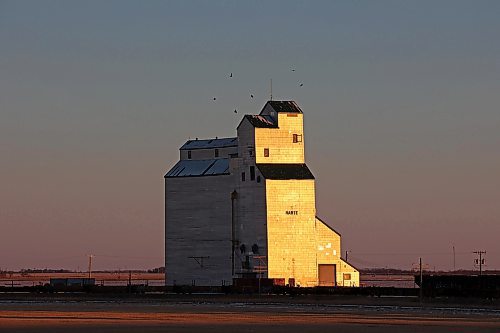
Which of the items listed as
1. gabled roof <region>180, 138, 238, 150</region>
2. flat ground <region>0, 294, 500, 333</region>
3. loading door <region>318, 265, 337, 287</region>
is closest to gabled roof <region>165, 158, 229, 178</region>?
gabled roof <region>180, 138, 238, 150</region>

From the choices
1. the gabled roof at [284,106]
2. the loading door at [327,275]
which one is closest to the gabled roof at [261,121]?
the gabled roof at [284,106]

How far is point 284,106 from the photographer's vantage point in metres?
120

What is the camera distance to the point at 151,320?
234 feet

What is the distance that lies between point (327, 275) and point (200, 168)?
1534 centimetres

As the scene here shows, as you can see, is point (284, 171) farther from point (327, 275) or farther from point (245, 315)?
point (245, 315)

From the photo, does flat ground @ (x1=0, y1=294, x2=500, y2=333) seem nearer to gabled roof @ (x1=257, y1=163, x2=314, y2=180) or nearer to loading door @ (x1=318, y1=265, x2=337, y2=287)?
→ gabled roof @ (x1=257, y1=163, x2=314, y2=180)

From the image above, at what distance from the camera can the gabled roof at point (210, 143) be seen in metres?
123

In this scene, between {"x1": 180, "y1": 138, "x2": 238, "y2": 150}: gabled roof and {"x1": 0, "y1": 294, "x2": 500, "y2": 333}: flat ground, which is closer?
{"x1": 0, "y1": 294, "x2": 500, "y2": 333}: flat ground

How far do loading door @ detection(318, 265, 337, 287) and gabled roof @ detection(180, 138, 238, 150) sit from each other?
45.9 feet

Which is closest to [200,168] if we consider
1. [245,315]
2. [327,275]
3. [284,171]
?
[284,171]

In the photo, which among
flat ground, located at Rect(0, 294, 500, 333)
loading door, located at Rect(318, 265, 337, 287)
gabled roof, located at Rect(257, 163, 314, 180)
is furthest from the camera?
loading door, located at Rect(318, 265, 337, 287)

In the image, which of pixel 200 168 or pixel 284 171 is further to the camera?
pixel 200 168

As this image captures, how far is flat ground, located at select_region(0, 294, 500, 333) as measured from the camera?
64.6 metres

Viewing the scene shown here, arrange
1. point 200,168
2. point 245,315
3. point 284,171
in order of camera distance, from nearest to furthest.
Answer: point 245,315, point 284,171, point 200,168
